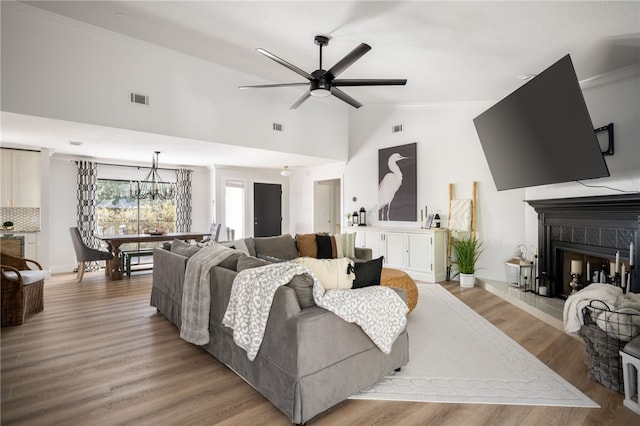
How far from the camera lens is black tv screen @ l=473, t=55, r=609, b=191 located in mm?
2986

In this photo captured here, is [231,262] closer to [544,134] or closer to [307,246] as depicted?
[307,246]

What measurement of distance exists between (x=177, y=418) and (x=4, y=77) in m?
4.03

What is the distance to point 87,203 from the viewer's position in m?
6.70

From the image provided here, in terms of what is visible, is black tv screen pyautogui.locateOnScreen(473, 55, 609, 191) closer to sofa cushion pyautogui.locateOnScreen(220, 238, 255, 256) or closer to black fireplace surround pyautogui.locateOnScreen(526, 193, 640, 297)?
black fireplace surround pyautogui.locateOnScreen(526, 193, 640, 297)

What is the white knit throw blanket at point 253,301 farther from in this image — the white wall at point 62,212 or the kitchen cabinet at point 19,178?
the white wall at point 62,212

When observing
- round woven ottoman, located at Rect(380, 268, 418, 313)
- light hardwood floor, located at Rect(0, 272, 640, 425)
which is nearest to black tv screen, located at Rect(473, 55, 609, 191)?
light hardwood floor, located at Rect(0, 272, 640, 425)

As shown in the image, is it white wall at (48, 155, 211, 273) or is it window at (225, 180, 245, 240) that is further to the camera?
window at (225, 180, 245, 240)

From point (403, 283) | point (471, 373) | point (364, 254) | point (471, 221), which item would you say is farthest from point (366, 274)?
point (471, 221)

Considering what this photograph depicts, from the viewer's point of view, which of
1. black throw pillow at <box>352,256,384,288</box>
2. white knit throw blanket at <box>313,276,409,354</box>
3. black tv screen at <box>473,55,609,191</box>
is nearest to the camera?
white knit throw blanket at <box>313,276,409,354</box>

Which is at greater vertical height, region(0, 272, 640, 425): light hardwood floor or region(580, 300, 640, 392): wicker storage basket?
region(580, 300, 640, 392): wicker storage basket

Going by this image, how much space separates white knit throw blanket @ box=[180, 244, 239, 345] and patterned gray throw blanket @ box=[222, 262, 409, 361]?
464 mm

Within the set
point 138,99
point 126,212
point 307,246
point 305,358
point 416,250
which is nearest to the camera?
point 305,358

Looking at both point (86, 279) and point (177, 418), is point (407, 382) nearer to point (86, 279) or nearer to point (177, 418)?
point (177, 418)

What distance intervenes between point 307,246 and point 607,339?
363 cm
